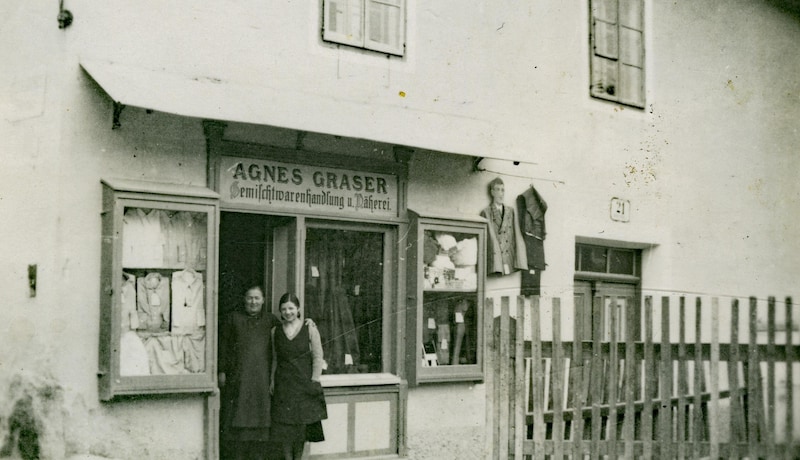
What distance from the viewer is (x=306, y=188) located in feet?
26.9

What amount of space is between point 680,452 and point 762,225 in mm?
6576

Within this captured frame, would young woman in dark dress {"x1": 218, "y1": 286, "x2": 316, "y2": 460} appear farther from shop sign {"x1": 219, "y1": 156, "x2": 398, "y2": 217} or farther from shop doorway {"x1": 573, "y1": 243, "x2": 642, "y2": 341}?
shop doorway {"x1": 573, "y1": 243, "x2": 642, "y2": 341}

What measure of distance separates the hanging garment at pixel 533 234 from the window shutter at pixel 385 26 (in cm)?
229

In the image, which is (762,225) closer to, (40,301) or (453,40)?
(453,40)

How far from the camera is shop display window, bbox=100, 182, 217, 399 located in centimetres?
683

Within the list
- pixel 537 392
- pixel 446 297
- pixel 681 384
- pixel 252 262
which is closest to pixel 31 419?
pixel 252 262

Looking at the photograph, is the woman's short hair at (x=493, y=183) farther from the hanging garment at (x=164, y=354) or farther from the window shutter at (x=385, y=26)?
the hanging garment at (x=164, y=354)

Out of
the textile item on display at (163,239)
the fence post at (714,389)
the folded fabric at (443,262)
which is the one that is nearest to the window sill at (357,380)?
the folded fabric at (443,262)

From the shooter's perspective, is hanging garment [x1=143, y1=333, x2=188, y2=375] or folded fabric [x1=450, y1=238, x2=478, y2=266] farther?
folded fabric [x1=450, y1=238, x2=478, y2=266]

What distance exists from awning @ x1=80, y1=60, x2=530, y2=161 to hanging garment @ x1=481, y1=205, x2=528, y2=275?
0.80 meters

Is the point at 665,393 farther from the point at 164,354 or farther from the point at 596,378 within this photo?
the point at 164,354

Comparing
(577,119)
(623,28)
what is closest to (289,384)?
(577,119)

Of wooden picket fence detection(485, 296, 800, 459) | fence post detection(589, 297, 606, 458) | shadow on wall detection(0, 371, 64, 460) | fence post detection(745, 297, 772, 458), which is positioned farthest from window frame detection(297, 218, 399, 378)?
fence post detection(745, 297, 772, 458)

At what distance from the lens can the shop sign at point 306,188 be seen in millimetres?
7754
